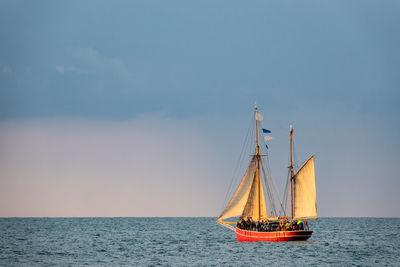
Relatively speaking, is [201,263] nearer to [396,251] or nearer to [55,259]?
[55,259]

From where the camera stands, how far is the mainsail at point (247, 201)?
250ft

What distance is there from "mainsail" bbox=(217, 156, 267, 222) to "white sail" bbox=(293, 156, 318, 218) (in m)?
4.51

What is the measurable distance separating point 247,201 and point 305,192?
7382 mm

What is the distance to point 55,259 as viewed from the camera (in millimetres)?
60531

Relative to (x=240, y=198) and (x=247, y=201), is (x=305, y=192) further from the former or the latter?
(x=240, y=198)

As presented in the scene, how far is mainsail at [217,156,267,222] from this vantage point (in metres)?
76.2

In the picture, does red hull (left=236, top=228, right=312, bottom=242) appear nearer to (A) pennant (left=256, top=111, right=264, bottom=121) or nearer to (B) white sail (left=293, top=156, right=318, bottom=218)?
(B) white sail (left=293, top=156, right=318, bottom=218)

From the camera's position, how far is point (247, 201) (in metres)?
76.1

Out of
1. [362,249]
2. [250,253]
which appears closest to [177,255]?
[250,253]

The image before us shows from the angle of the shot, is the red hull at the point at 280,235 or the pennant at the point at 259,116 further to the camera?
the pennant at the point at 259,116

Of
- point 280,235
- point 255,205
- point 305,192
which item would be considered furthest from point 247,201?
point 305,192

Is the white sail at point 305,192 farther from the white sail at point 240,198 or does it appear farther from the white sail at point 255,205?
the white sail at point 240,198

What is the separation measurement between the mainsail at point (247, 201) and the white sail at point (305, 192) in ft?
14.8

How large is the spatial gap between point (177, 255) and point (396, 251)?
26.0 metres
